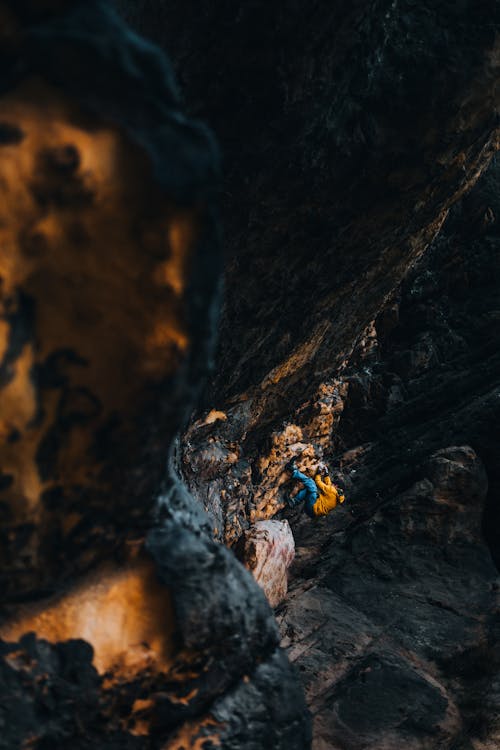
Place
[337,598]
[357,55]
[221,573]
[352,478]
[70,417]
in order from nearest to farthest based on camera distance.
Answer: [70,417] < [221,573] < [357,55] < [337,598] < [352,478]

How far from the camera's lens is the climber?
250 inches

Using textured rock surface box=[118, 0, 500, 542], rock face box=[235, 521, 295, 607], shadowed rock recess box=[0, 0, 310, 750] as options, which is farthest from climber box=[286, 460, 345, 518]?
shadowed rock recess box=[0, 0, 310, 750]

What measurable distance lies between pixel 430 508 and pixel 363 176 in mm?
3512

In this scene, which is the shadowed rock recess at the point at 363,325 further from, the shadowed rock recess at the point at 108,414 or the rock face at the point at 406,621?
the shadowed rock recess at the point at 108,414

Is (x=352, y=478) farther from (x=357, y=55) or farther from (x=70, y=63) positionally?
(x=70, y=63)

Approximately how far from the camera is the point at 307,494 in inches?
256

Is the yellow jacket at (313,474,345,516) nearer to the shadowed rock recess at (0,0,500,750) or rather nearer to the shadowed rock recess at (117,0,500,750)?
the shadowed rock recess at (117,0,500,750)

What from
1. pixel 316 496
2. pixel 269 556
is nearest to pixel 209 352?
pixel 269 556

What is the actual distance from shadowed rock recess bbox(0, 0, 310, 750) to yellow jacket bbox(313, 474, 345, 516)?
15.0ft

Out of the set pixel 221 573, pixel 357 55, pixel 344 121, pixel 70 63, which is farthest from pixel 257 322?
pixel 70 63

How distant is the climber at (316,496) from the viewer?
20.9 ft

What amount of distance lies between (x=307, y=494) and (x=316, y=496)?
5.9 inches

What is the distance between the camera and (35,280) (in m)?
1.17

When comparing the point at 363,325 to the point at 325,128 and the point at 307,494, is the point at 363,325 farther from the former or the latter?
the point at 325,128
